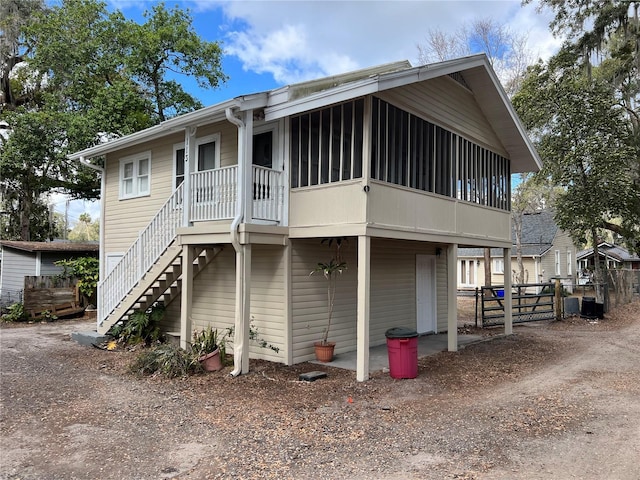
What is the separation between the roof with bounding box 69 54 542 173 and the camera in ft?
25.8

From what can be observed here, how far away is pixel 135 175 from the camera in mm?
13086

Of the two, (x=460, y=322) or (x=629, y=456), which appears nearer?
(x=629, y=456)

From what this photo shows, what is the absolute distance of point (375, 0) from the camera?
13.2 meters

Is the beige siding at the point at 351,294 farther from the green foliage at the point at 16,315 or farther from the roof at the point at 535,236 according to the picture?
the roof at the point at 535,236

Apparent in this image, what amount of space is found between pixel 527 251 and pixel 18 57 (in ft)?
101

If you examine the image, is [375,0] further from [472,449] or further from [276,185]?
[472,449]

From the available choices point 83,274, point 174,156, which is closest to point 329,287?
point 174,156

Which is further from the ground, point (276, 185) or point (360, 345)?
point (276, 185)

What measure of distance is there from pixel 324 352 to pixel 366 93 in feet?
16.2

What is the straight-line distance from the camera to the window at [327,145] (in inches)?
333

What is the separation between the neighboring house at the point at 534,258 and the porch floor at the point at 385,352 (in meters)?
18.8

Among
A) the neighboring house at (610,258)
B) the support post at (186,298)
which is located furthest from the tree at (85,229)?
the support post at (186,298)

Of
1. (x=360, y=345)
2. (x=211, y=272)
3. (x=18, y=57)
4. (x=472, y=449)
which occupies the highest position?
(x=18, y=57)

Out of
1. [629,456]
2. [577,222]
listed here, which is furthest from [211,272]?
[577,222]
